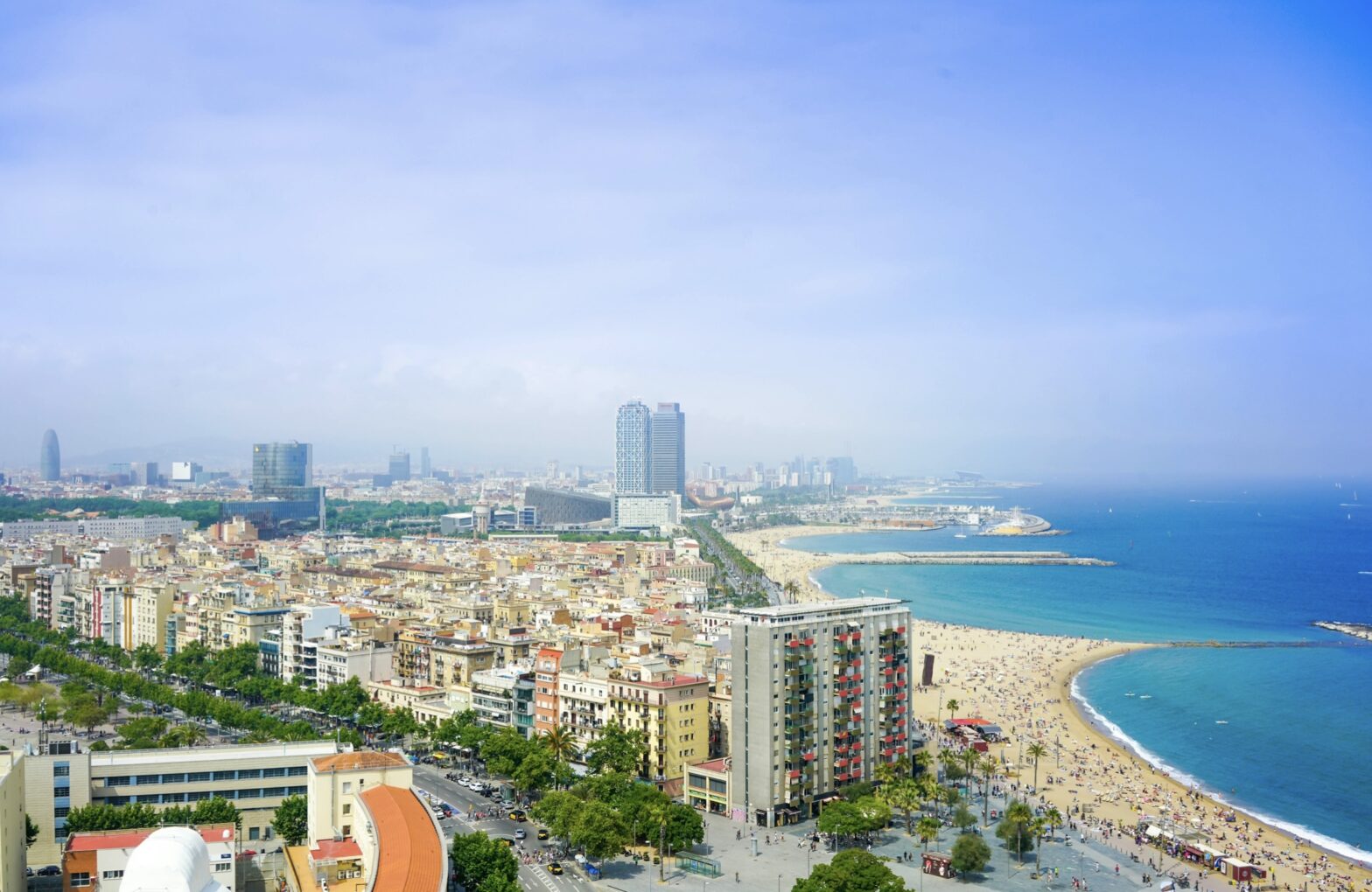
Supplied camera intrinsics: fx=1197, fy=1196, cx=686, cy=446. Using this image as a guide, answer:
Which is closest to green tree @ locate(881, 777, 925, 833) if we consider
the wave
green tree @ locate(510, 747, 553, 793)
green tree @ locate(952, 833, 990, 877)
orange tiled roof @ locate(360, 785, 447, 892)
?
green tree @ locate(952, 833, 990, 877)

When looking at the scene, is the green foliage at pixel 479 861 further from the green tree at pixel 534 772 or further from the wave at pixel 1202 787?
the wave at pixel 1202 787

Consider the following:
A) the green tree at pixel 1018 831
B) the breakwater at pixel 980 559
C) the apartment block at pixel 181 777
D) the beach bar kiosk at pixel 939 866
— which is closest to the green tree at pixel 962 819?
the green tree at pixel 1018 831

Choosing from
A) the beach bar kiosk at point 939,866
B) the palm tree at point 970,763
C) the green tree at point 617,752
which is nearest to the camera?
the beach bar kiosk at point 939,866

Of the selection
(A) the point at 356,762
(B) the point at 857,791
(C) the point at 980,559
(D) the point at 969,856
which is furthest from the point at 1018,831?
(C) the point at 980,559

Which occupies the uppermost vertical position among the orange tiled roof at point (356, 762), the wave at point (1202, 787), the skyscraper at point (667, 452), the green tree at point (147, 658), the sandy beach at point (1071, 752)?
the skyscraper at point (667, 452)

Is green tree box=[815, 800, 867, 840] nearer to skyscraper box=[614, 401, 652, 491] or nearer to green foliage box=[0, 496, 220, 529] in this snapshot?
green foliage box=[0, 496, 220, 529]

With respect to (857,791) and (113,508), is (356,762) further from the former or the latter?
(113,508)

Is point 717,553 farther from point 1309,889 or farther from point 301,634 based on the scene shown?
point 1309,889
